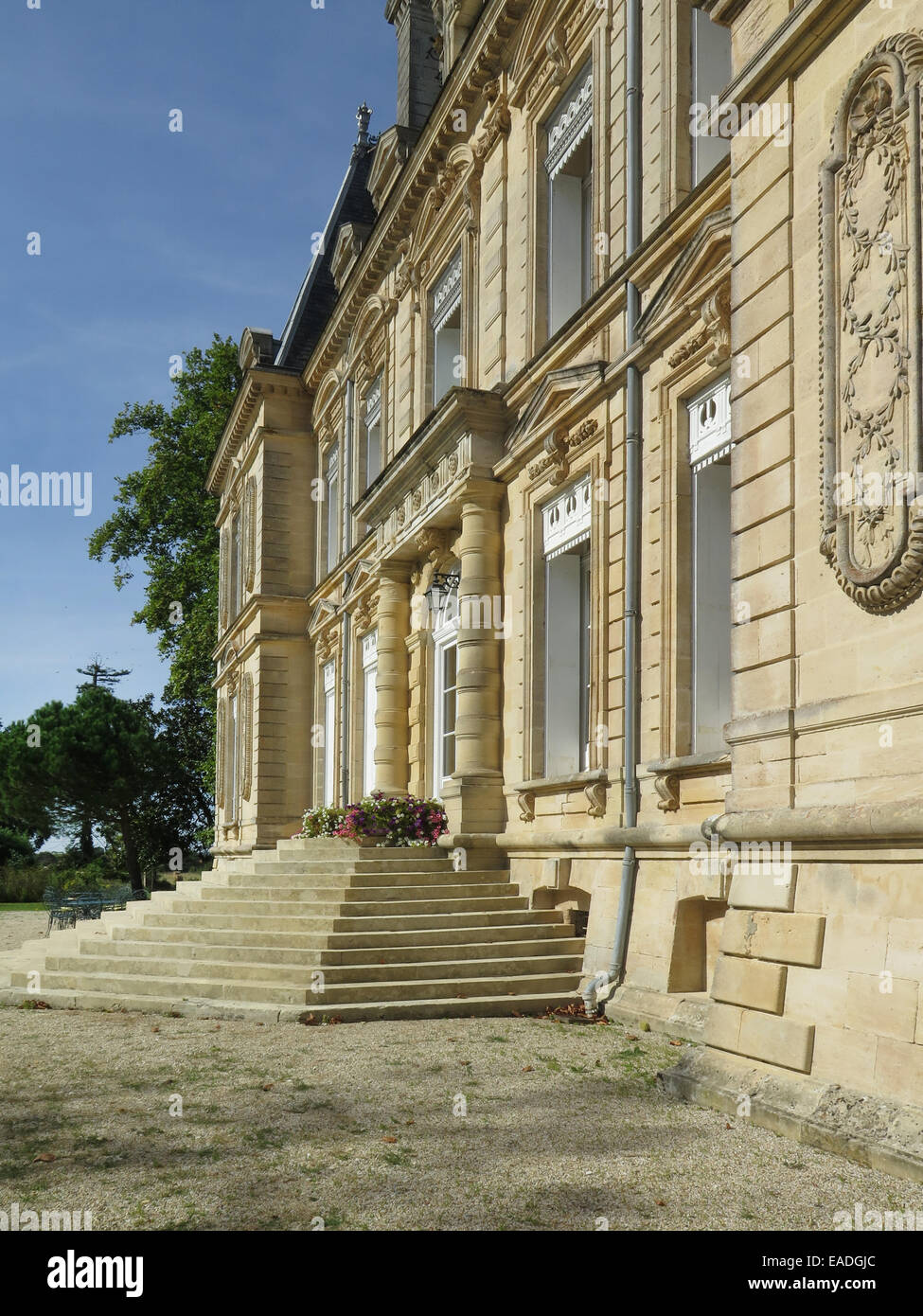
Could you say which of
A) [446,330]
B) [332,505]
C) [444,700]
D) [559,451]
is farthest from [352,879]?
[332,505]

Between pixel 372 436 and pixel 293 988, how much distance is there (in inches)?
514

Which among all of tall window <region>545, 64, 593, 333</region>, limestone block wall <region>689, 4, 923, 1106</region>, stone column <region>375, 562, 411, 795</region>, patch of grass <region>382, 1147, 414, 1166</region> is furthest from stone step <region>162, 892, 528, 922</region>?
tall window <region>545, 64, 593, 333</region>

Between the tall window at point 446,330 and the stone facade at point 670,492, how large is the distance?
0.05 metres

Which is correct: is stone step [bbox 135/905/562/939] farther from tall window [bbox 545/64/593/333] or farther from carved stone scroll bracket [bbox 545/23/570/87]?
carved stone scroll bracket [bbox 545/23/570/87]

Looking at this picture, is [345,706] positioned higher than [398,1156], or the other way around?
[345,706]

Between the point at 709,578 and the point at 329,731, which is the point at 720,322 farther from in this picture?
the point at 329,731

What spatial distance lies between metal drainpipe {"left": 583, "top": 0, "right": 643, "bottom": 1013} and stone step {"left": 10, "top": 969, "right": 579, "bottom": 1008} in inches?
22.3

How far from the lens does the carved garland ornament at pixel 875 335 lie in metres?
5.66

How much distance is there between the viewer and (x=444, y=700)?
15.8 metres

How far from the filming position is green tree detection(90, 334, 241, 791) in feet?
111

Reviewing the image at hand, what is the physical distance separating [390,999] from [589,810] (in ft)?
7.98

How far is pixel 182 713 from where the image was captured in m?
37.3

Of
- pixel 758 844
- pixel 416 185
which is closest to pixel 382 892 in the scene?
pixel 758 844
